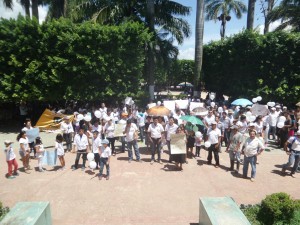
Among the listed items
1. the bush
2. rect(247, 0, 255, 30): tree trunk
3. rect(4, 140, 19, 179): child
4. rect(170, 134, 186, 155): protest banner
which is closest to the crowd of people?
rect(4, 140, 19, 179): child

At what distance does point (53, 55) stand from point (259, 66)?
12590 mm

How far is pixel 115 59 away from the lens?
1634 cm

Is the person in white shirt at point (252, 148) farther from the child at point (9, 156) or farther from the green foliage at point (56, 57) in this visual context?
the green foliage at point (56, 57)

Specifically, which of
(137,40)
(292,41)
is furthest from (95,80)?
(292,41)

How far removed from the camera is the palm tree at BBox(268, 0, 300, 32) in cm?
2241

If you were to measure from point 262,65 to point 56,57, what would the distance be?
41.0ft

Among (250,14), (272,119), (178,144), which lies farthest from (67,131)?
(250,14)

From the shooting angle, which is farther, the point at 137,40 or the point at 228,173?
the point at 137,40

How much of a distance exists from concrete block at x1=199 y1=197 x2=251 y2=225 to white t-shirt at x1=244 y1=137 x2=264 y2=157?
9.77ft

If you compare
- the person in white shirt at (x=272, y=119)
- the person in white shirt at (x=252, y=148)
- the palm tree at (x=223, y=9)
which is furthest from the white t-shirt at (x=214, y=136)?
the palm tree at (x=223, y=9)

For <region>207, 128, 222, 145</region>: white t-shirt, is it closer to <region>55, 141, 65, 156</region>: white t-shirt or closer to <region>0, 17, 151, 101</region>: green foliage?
<region>55, 141, 65, 156</region>: white t-shirt

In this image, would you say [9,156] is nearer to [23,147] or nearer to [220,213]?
[23,147]

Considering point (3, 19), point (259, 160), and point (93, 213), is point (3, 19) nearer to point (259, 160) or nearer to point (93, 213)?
point (93, 213)

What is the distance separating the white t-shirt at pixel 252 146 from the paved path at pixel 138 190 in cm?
91
